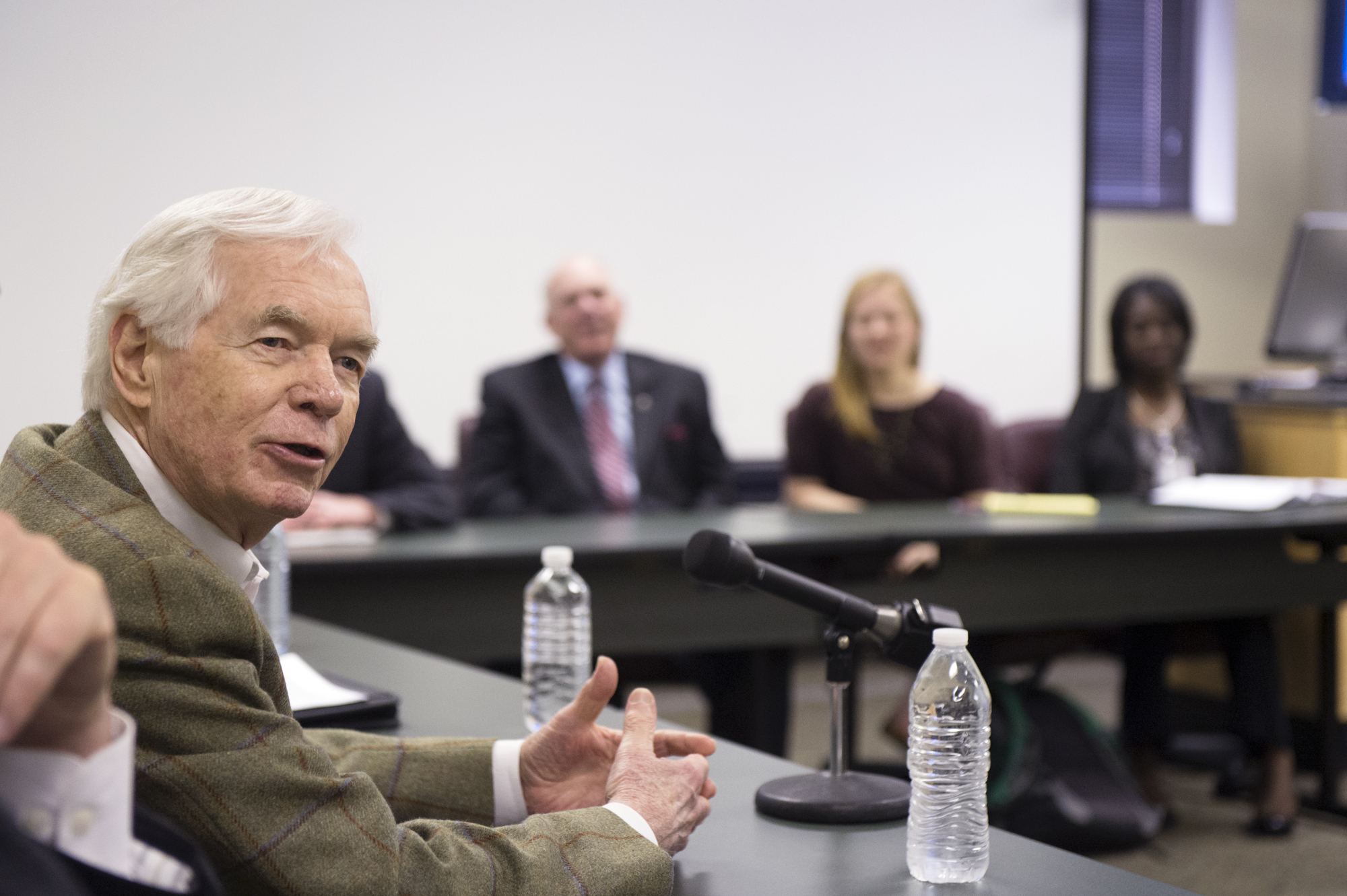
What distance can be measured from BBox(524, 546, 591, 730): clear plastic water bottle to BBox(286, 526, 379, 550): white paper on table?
0.86 metres

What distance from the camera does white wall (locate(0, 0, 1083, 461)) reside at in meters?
4.23

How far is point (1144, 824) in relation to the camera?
3176mm

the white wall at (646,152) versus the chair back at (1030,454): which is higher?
the white wall at (646,152)

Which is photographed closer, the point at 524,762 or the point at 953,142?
the point at 524,762

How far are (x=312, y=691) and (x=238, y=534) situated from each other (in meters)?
0.56

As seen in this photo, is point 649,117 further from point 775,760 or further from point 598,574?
point 775,760

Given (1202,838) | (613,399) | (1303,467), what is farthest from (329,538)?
(1303,467)

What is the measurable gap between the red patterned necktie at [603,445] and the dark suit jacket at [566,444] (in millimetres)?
28

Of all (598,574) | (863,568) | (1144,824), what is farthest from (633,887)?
(1144,824)

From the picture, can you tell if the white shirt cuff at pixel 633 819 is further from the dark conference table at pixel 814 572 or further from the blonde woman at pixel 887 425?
the blonde woman at pixel 887 425

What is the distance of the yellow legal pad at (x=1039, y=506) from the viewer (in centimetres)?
347

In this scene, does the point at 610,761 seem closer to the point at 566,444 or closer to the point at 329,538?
the point at 329,538

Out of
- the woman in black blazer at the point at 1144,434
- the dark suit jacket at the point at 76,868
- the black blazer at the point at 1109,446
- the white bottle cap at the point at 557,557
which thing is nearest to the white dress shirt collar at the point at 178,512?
the dark suit jacket at the point at 76,868

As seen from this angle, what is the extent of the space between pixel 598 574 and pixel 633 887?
6.04 ft
